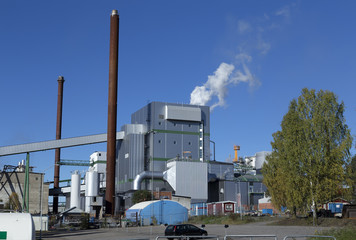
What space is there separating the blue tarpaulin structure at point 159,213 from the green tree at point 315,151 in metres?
24.9

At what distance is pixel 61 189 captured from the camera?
315ft

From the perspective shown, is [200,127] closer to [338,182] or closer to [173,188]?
[173,188]

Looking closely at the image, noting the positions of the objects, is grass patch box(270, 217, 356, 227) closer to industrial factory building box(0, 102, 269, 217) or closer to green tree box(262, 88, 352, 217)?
green tree box(262, 88, 352, 217)

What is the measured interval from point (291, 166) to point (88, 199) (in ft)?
198

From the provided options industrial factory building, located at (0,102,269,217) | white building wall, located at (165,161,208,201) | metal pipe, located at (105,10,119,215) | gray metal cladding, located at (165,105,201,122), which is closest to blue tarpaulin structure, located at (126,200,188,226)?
metal pipe, located at (105,10,119,215)

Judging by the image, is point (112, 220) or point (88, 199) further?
point (88, 199)

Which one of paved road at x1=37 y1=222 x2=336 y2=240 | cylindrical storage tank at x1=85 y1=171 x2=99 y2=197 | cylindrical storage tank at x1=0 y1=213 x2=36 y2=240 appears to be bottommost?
paved road at x1=37 y1=222 x2=336 y2=240

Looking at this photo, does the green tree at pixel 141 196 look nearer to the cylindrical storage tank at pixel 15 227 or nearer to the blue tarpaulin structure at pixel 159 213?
the blue tarpaulin structure at pixel 159 213

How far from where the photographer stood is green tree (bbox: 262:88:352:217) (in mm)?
42125

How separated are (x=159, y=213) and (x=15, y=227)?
53.4 m

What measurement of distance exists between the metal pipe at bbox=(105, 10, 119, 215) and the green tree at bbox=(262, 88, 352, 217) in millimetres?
34038

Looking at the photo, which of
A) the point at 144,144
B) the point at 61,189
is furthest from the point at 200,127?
the point at 61,189

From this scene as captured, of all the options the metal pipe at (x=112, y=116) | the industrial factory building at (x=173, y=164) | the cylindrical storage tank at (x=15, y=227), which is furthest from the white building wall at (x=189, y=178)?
the cylindrical storage tank at (x=15, y=227)

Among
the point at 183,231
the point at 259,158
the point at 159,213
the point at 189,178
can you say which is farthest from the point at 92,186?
the point at 183,231
